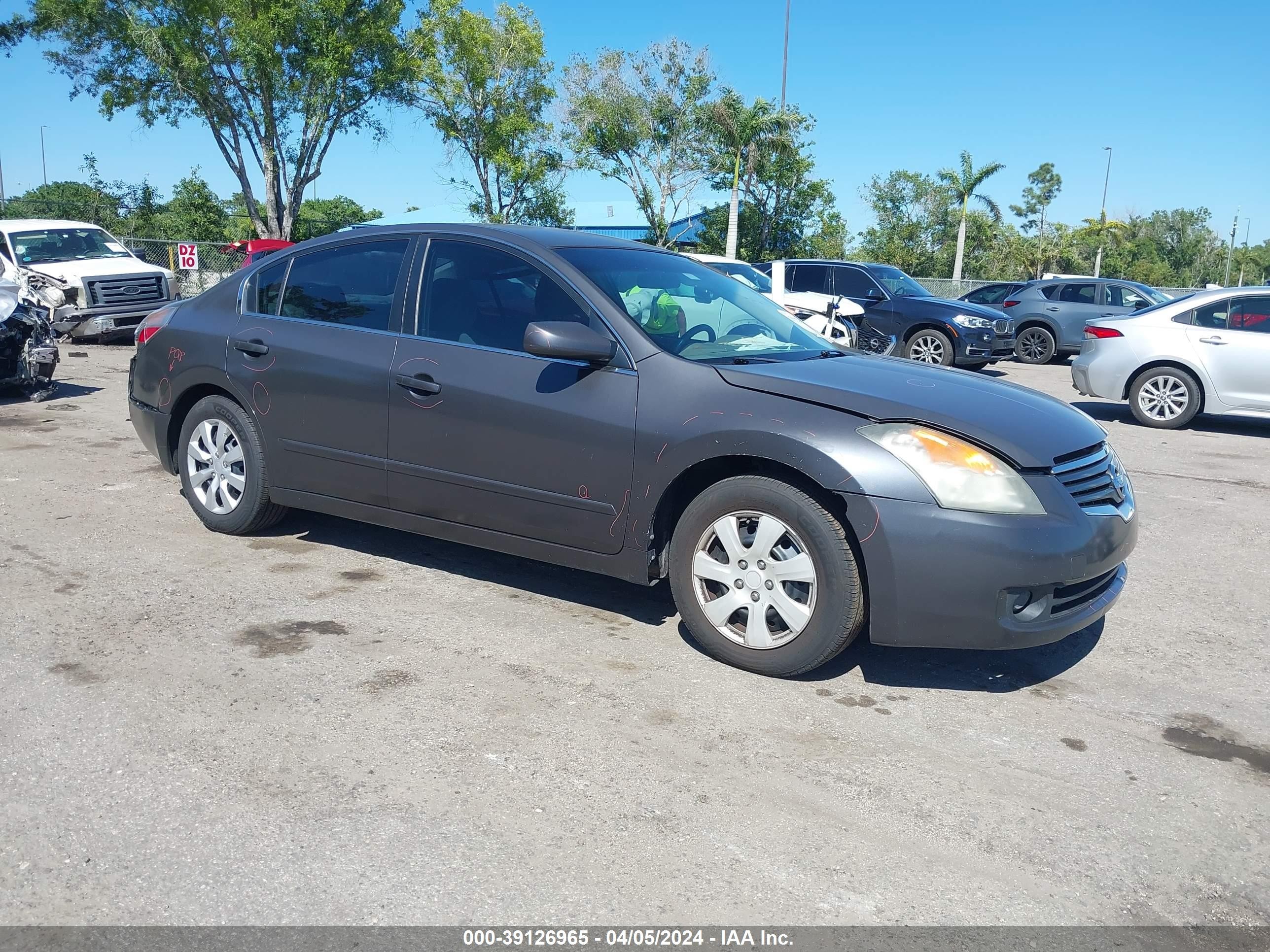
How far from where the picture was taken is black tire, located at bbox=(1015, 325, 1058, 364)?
19.7 meters

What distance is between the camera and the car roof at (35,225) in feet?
54.9

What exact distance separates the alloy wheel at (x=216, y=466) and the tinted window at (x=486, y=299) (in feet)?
4.67

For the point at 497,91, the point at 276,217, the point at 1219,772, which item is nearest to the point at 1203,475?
the point at 1219,772

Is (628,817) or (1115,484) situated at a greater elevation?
(1115,484)

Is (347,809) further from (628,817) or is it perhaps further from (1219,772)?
(1219,772)

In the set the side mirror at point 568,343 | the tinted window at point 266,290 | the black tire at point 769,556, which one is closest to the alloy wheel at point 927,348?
the tinted window at point 266,290

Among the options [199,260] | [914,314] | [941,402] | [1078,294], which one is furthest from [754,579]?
[199,260]

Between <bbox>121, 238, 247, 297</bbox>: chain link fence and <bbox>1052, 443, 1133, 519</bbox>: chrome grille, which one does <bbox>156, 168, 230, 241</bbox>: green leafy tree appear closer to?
<bbox>121, 238, 247, 297</bbox>: chain link fence

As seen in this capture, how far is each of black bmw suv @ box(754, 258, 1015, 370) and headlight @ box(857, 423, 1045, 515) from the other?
11518 mm

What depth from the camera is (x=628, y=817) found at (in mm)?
3113

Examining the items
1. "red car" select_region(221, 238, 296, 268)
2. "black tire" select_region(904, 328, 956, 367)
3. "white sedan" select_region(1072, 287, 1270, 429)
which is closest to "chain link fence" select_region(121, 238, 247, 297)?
"red car" select_region(221, 238, 296, 268)

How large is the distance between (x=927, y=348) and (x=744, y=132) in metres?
23.7

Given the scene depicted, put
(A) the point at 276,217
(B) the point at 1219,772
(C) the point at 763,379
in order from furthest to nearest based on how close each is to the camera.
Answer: (A) the point at 276,217, (C) the point at 763,379, (B) the point at 1219,772

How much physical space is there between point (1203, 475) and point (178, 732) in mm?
8159
